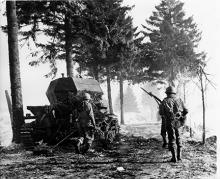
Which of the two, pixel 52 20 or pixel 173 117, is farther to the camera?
pixel 52 20

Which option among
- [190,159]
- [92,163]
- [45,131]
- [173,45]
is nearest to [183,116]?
[190,159]

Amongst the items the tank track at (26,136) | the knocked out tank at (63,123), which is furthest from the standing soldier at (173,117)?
the tank track at (26,136)

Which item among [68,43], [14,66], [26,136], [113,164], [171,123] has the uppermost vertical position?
[68,43]

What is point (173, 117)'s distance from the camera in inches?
327

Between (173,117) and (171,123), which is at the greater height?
Result: (173,117)

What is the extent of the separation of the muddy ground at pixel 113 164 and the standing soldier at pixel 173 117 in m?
0.46

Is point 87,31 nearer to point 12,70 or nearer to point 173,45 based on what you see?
point 12,70

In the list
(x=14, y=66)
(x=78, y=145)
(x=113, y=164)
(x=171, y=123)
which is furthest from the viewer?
(x=14, y=66)

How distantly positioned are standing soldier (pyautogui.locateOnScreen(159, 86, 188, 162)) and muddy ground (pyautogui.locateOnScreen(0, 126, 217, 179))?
0.46 metres

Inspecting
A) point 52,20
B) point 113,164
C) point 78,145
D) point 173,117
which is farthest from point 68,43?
point 113,164

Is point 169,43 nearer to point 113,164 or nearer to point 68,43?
point 68,43

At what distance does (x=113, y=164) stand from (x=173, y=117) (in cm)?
204

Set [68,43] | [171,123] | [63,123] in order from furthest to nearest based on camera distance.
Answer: [68,43] → [63,123] → [171,123]

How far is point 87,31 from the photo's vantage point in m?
18.2
